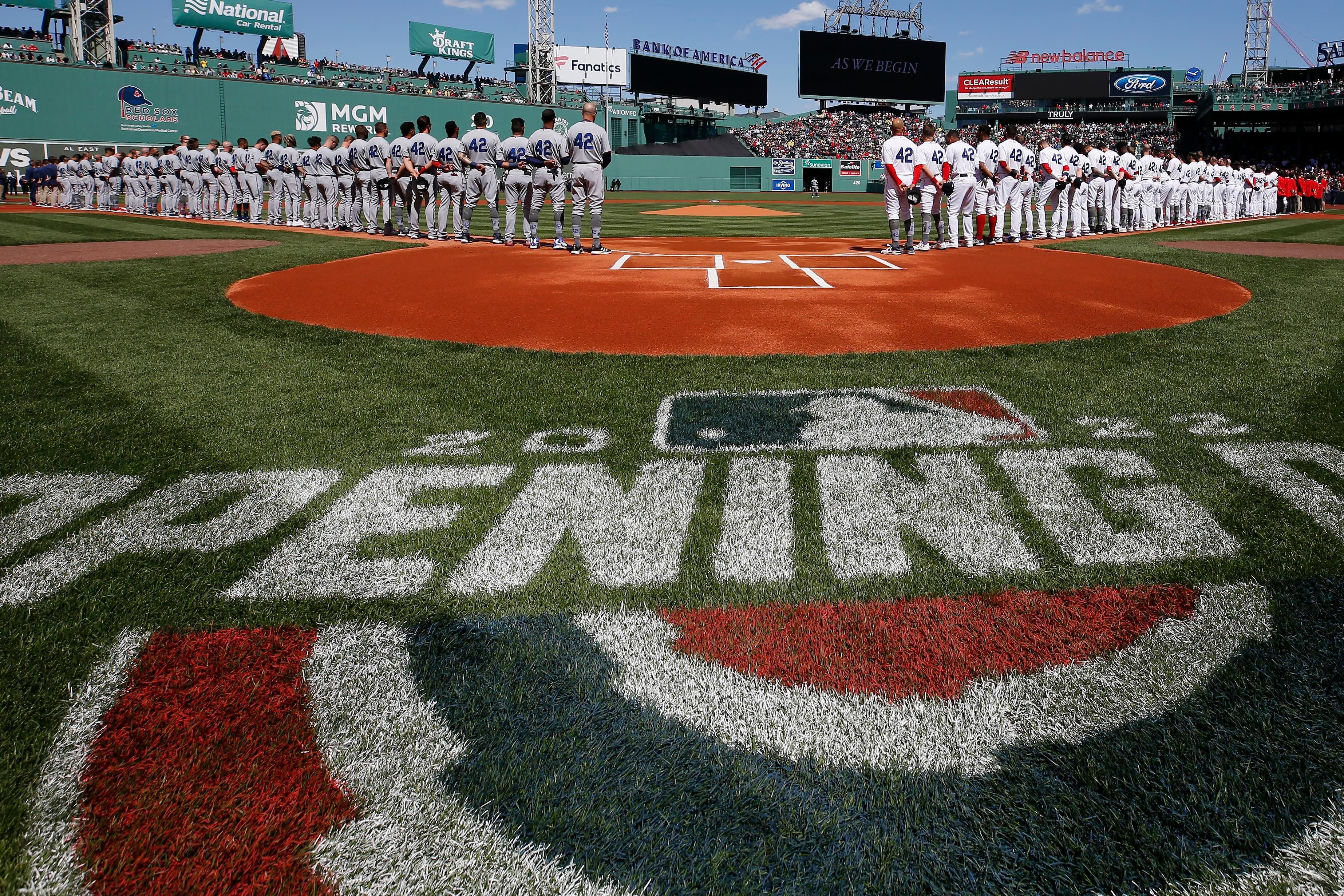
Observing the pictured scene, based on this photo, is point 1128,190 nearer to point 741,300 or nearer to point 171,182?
point 741,300

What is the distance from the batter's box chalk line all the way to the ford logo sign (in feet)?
215

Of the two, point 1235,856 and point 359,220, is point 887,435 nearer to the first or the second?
point 1235,856

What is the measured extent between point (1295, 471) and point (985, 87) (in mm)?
74931

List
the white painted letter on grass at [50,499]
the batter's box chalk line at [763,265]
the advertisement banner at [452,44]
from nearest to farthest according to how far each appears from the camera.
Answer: the white painted letter on grass at [50,499] → the batter's box chalk line at [763,265] → the advertisement banner at [452,44]

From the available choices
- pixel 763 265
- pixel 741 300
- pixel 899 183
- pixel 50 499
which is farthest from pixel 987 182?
pixel 50 499

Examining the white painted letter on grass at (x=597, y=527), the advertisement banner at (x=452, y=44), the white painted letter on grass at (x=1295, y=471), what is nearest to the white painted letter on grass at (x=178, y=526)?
the white painted letter on grass at (x=597, y=527)

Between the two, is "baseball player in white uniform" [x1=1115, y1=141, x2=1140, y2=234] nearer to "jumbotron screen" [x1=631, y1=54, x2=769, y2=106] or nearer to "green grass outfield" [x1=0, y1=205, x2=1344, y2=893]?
"green grass outfield" [x1=0, y1=205, x2=1344, y2=893]

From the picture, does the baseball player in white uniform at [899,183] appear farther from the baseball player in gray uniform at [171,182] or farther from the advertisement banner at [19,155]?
the advertisement banner at [19,155]

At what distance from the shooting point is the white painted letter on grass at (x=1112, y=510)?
9.34 feet

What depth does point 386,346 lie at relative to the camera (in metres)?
6.20

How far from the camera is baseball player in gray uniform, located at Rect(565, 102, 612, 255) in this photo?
40.5ft

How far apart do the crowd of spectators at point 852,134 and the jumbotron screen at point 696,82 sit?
12.5ft

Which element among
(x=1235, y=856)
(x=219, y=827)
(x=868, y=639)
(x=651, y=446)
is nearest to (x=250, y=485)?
(x=651, y=446)

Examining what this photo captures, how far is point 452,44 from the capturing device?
58562 millimetres
